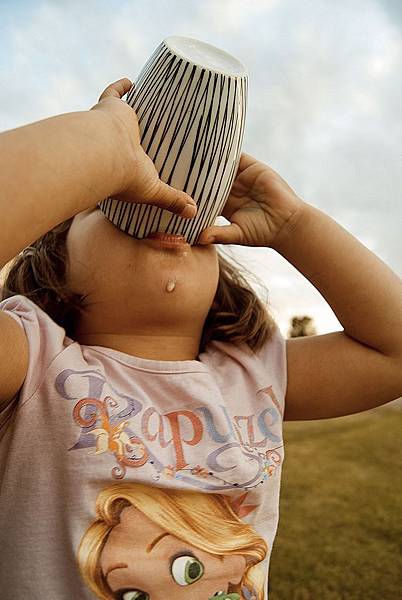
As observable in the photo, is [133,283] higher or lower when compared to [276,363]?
higher

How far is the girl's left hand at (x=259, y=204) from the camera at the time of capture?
92 centimetres

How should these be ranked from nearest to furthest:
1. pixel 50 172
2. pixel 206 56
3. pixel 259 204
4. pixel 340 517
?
pixel 50 172
pixel 206 56
pixel 259 204
pixel 340 517

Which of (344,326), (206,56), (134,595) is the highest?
(206,56)

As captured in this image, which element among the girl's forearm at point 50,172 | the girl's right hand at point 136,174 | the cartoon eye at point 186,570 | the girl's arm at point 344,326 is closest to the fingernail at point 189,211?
the girl's right hand at point 136,174

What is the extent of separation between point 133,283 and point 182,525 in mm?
277

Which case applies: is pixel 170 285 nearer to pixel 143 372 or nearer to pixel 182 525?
pixel 143 372

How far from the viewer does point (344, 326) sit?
974 millimetres

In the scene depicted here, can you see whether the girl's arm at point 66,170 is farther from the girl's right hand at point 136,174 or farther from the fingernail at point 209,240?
the fingernail at point 209,240

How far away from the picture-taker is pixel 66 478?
714 millimetres

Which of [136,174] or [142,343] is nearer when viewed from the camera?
[136,174]

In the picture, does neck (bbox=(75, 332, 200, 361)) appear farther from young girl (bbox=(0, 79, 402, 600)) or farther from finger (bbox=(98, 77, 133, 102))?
finger (bbox=(98, 77, 133, 102))

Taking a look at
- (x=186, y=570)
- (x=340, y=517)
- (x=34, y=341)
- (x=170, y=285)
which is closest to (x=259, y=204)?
(x=170, y=285)

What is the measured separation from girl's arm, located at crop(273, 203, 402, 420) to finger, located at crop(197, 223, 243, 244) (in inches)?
3.3

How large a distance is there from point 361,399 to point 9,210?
2.05 feet
